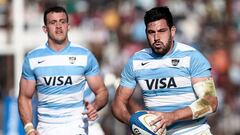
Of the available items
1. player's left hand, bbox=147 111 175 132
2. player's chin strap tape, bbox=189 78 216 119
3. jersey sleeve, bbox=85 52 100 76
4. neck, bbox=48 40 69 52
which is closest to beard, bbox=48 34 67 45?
neck, bbox=48 40 69 52

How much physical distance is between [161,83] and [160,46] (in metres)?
0.41

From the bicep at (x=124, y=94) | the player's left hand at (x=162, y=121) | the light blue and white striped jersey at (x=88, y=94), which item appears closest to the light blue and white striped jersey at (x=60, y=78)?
the light blue and white striped jersey at (x=88, y=94)

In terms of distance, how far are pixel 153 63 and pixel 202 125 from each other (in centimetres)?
84

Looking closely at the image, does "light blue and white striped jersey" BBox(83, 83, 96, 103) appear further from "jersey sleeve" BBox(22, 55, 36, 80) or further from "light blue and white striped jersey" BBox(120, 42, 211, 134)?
"light blue and white striped jersey" BBox(120, 42, 211, 134)

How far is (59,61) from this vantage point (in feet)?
37.0

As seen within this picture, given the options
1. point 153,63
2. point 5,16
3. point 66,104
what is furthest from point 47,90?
point 5,16

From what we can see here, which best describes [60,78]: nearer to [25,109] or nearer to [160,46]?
[25,109]

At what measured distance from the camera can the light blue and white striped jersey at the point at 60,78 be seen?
1120 cm

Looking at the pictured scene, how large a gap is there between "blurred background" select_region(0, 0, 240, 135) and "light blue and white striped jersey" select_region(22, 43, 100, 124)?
6250 mm

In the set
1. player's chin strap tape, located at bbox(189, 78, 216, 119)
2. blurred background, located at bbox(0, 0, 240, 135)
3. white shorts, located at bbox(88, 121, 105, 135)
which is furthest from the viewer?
blurred background, located at bbox(0, 0, 240, 135)

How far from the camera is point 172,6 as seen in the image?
21.3m

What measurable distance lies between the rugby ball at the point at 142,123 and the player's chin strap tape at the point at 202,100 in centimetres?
48

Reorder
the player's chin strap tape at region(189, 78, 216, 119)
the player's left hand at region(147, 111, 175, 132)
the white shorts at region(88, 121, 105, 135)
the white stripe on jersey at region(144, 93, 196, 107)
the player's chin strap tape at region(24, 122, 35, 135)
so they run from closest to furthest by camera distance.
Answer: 1. the player's left hand at region(147, 111, 175, 132)
2. the player's chin strap tape at region(189, 78, 216, 119)
3. the white stripe on jersey at region(144, 93, 196, 107)
4. the player's chin strap tape at region(24, 122, 35, 135)
5. the white shorts at region(88, 121, 105, 135)

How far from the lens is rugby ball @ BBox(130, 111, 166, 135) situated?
9.54 m
